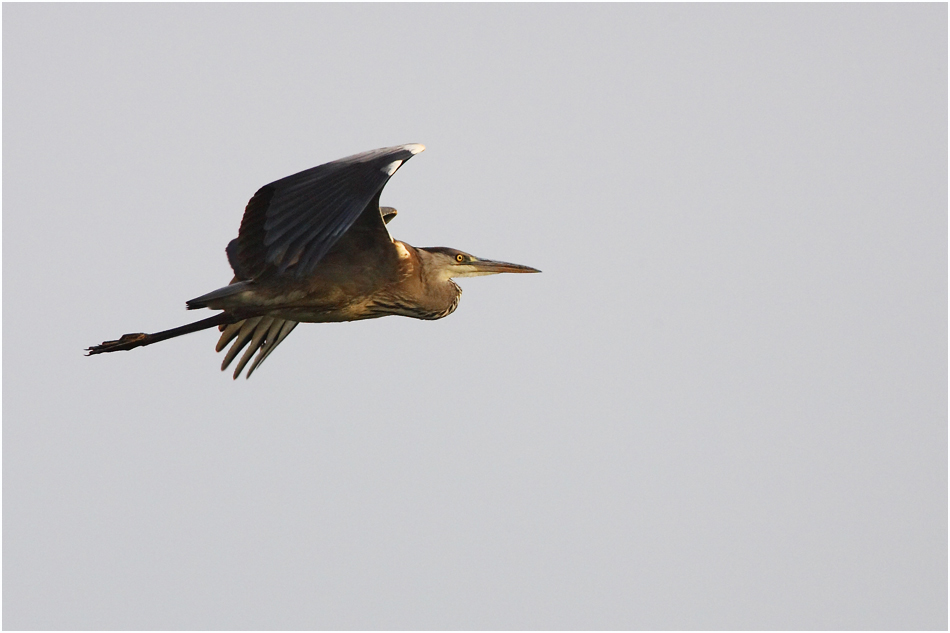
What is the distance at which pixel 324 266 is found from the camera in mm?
11602

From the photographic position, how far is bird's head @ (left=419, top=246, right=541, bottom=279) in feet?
40.9

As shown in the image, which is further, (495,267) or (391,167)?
(495,267)

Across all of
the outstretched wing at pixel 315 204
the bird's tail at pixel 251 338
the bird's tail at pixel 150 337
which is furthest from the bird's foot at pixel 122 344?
the outstretched wing at pixel 315 204

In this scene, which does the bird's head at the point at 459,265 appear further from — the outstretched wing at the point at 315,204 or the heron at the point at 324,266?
the outstretched wing at the point at 315,204

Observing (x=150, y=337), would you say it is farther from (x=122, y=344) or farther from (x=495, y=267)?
(x=495, y=267)

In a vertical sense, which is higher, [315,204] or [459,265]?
[459,265]

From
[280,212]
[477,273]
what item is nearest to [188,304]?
[280,212]

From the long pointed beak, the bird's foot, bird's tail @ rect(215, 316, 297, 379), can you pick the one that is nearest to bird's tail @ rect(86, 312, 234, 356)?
the bird's foot

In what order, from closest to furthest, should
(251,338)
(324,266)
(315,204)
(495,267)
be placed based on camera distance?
(315,204) < (324,266) < (495,267) < (251,338)

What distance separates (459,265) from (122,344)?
274 centimetres

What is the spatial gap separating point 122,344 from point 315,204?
2943mm

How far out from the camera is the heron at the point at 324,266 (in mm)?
10234

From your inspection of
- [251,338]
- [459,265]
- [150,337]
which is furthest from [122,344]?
[459,265]

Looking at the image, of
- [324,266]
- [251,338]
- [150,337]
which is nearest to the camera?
[324,266]
